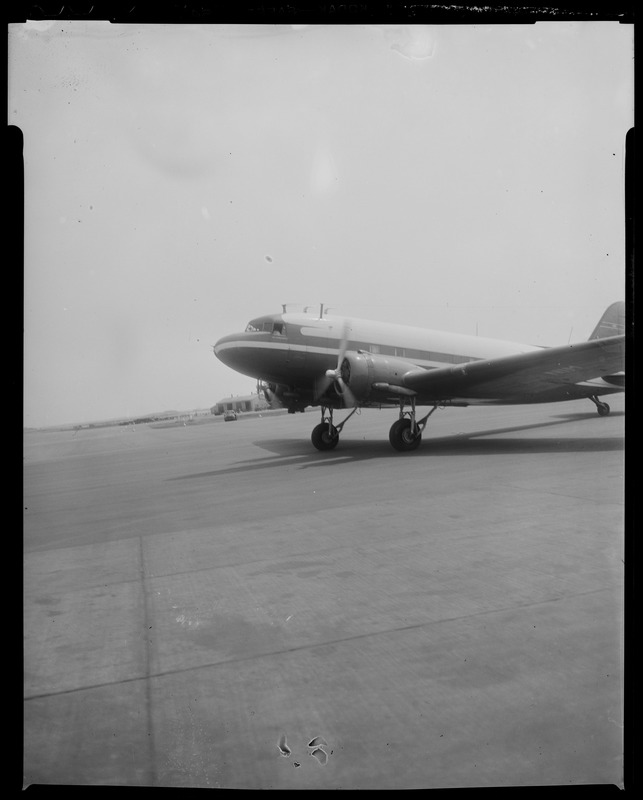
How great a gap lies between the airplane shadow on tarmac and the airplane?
0.54 m

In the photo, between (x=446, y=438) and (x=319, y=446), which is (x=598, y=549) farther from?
(x=446, y=438)

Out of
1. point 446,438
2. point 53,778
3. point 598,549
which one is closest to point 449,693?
point 53,778

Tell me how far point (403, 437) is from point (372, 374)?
59.6 inches

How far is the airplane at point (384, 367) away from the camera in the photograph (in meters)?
11.3

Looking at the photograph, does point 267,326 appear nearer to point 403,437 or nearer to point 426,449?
point 403,437

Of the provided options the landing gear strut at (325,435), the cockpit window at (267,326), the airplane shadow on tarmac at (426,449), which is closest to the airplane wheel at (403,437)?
the airplane shadow on tarmac at (426,449)

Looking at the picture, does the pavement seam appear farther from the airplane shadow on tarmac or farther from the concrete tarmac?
the airplane shadow on tarmac

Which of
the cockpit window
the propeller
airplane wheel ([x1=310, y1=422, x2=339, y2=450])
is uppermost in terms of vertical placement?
the cockpit window

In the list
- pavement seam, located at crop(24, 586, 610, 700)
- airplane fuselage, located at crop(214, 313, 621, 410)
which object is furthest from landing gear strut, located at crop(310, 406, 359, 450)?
pavement seam, located at crop(24, 586, 610, 700)

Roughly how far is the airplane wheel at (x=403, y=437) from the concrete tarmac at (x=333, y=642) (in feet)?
14.6

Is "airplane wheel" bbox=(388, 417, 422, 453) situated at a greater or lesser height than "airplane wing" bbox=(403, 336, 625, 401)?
lesser

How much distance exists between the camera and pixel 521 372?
37.8 feet

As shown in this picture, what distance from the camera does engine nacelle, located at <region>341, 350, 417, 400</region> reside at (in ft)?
36.9

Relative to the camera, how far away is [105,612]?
376cm
